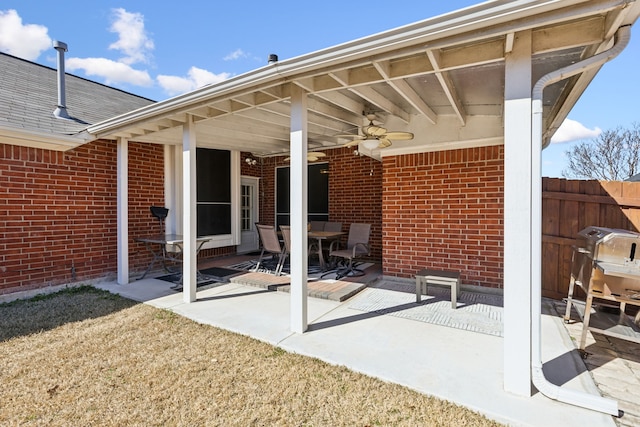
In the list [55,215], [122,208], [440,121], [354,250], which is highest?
[440,121]

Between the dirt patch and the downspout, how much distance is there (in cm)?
66

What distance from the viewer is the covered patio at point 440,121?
2197 millimetres

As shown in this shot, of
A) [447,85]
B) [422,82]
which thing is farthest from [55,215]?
[447,85]

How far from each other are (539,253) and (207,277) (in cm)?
546

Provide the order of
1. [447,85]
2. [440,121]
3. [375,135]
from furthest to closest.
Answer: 1. [440,121]
2. [375,135]
3. [447,85]

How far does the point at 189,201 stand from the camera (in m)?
4.57

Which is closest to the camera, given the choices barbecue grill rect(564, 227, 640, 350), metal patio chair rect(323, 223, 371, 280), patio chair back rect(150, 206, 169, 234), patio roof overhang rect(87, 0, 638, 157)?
patio roof overhang rect(87, 0, 638, 157)

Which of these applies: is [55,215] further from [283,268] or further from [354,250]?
[354,250]

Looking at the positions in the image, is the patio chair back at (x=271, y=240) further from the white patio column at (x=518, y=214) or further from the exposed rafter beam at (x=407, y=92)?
the white patio column at (x=518, y=214)

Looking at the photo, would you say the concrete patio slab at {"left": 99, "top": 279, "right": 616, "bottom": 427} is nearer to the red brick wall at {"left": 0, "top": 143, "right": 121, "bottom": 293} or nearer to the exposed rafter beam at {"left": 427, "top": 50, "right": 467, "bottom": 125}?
the red brick wall at {"left": 0, "top": 143, "right": 121, "bottom": 293}

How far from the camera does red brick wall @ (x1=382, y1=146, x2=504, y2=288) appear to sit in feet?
16.4

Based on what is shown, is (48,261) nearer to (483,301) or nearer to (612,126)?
(483,301)

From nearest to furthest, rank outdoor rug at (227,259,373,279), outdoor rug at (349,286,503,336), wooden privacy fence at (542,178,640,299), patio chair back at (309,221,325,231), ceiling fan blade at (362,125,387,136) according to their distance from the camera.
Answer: outdoor rug at (349,286,503,336), wooden privacy fence at (542,178,640,299), ceiling fan blade at (362,125,387,136), outdoor rug at (227,259,373,279), patio chair back at (309,221,325,231)

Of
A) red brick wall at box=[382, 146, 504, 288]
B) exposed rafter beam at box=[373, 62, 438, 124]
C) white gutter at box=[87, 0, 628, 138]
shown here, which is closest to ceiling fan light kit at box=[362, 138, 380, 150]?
exposed rafter beam at box=[373, 62, 438, 124]
